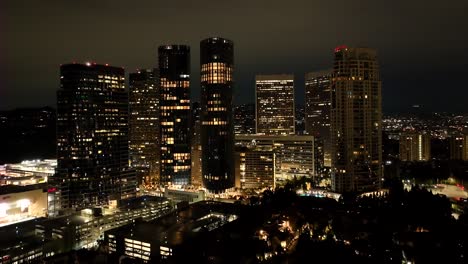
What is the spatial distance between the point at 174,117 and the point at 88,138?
921cm

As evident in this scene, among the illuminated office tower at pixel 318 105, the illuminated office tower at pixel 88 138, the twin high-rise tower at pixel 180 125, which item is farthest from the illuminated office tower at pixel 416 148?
the illuminated office tower at pixel 88 138

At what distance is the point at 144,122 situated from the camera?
50188 millimetres

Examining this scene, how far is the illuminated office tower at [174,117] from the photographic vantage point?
128 feet

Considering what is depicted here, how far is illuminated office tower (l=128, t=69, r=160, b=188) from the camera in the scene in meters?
47.9

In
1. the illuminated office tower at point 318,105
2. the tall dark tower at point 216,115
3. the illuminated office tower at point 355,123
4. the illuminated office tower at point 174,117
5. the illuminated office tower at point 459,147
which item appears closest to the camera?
the illuminated office tower at point 355,123

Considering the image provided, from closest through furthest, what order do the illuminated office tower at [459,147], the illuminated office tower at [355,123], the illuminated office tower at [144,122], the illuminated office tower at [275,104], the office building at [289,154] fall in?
the illuminated office tower at [355,123] < the office building at [289,154] < the illuminated office tower at [459,147] < the illuminated office tower at [144,122] < the illuminated office tower at [275,104]

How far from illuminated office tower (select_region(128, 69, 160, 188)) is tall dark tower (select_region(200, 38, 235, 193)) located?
11161 millimetres

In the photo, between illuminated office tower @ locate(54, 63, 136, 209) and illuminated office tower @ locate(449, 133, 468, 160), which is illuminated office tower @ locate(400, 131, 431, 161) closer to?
illuminated office tower @ locate(449, 133, 468, 160)

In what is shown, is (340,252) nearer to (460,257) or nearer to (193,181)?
(460,257)

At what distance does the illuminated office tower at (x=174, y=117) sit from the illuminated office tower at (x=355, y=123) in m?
14.3

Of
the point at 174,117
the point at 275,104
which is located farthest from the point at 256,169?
the point at 275,104

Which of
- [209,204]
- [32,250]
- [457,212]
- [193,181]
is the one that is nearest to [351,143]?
[457,212]

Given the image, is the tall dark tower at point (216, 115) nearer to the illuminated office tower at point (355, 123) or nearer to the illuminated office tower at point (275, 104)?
the illuminated office tower at point (355, 123)

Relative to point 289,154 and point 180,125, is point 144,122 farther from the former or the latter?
point 289,154
